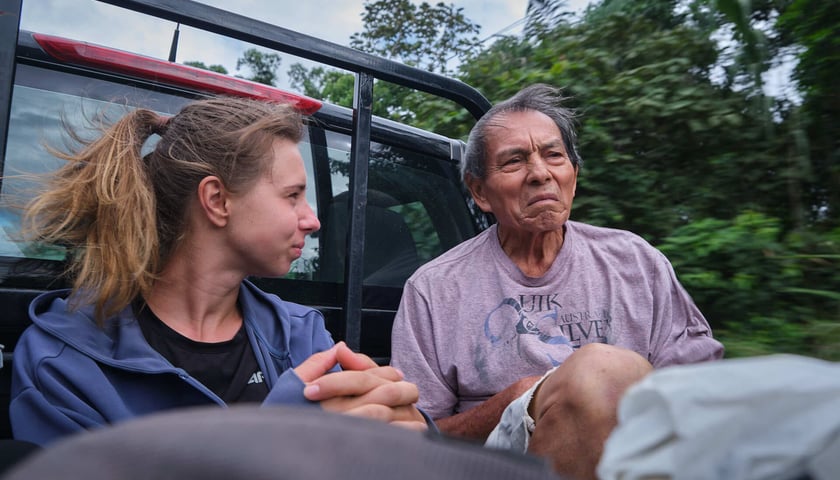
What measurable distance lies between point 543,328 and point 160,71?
4.63ft

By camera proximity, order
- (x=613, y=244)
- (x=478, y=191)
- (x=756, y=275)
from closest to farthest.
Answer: (x=613, y=244)
(x=478, y=191)
(x=756, y=275)

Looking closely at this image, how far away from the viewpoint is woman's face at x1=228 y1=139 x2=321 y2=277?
1.73 meters

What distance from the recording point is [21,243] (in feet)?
5.74

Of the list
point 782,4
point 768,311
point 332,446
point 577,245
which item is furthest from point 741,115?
point 332,446

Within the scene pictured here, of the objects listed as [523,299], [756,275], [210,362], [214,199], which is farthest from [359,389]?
[756,275]

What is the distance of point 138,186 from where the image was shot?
1.69 meters

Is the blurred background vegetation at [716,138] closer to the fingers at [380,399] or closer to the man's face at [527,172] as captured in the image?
the man's face at [527,172]

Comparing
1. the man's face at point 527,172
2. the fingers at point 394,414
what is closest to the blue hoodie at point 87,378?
the fingers at point 394,414

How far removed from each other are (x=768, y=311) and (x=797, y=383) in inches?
101

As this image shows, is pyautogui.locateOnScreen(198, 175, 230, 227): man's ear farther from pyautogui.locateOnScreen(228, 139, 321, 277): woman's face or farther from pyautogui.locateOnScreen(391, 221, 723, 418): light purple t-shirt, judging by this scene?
pyautogui.locateOnScreen(391, 221, 723, 418): light purple t-shirt

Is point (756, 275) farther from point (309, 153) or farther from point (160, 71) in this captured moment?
point (160, 71)

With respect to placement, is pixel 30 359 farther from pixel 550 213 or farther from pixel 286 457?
pixel 550 213

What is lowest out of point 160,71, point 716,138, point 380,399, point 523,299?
point 380,399

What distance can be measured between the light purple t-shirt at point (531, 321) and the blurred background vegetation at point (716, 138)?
1.56 feet
